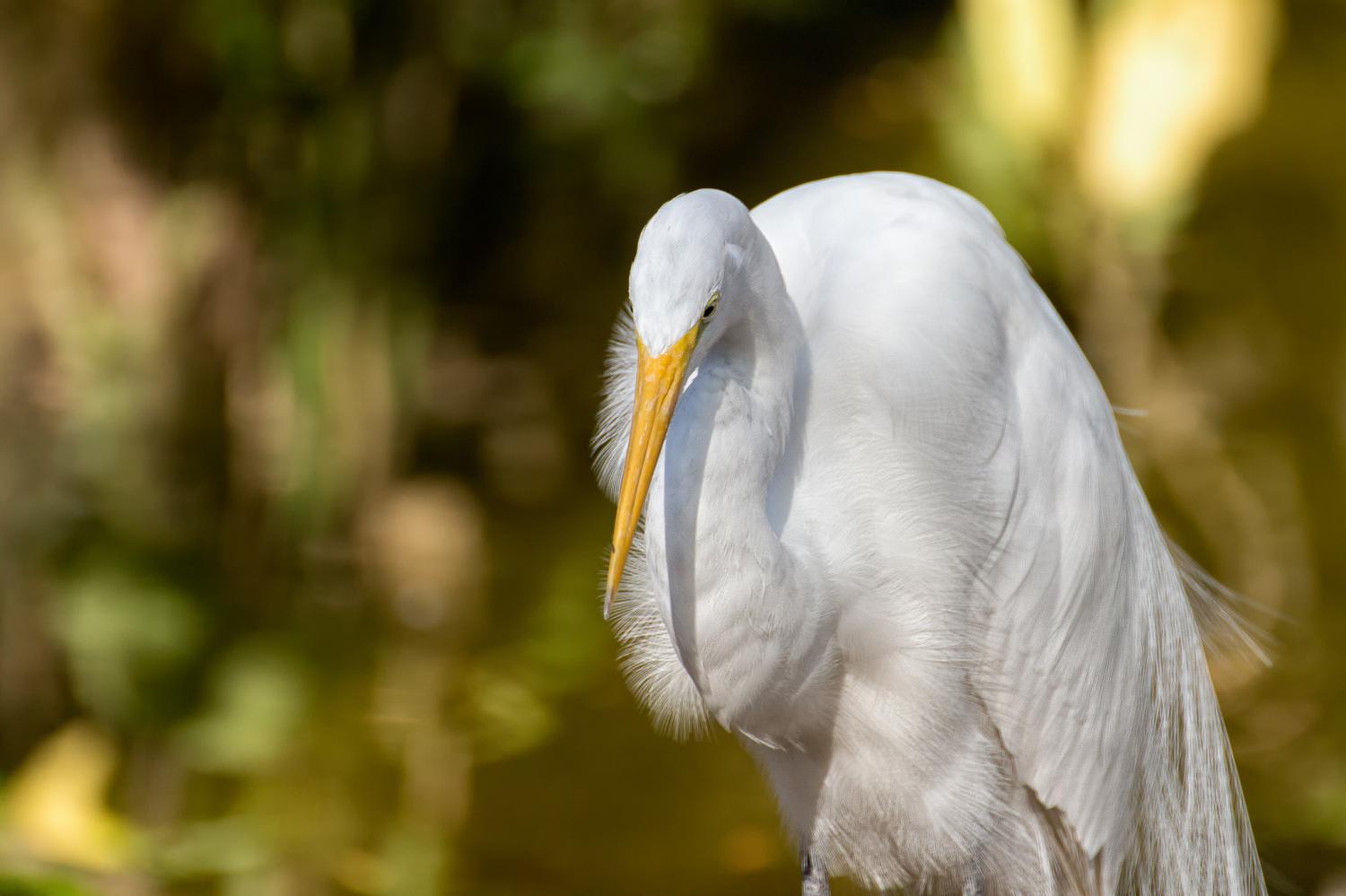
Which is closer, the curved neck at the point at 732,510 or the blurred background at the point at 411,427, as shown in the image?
the curved neck at the point at 732,510

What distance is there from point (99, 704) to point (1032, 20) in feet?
15.2

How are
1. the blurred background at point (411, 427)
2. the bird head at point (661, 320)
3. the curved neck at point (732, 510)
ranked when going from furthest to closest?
the blurred background at point (411, 427) → the curved neck at point (732, 510) → the bird head at point (661, 320)

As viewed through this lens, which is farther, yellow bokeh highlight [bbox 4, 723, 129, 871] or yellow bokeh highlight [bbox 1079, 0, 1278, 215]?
yellow bokeh highlight [bbox 1079, 0, 1278, 215]

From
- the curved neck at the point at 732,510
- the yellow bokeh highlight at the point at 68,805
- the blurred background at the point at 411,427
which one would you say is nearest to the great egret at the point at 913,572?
the curved neck at the point at 732,510

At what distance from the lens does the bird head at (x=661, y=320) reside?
1435 mm

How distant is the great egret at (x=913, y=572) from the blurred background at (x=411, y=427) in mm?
1006

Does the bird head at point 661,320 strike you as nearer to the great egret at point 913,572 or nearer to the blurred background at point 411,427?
the great egret at point 913,572

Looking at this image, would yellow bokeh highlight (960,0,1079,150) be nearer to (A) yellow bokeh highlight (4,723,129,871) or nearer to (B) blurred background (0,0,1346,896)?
(B) blurred background (0,0,1346,896)

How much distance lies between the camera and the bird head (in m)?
1.43

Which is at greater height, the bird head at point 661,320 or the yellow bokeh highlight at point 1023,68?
the yellow bokeh highlight at point 1023,68

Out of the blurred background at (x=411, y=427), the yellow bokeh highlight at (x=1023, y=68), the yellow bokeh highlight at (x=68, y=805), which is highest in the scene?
the yellow bokeh highlight at (x=1023, y=68)

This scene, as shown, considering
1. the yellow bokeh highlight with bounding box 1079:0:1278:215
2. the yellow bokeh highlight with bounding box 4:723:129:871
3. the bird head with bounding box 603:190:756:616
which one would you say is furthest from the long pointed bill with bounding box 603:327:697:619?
the yellow bokeh highlight with bounding box 1079:0:1278:215

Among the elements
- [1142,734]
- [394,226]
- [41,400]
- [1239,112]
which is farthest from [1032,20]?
[1142,734]

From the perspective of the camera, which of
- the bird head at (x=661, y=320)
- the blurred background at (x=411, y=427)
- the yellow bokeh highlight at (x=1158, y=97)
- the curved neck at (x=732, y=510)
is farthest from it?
the yellow bokeh highlight at (x=1158, y=97)
